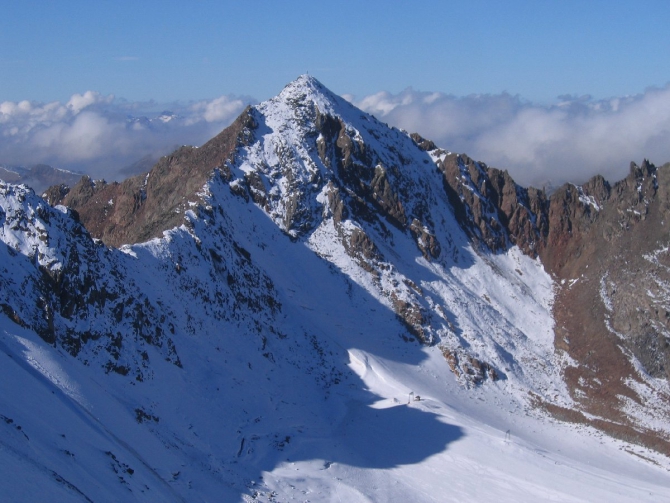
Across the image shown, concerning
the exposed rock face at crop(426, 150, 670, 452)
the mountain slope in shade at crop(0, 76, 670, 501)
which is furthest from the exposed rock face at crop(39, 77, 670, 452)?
the mountain slope in shade at crop(0, 76, 670, 501)

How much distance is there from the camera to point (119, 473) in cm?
2667

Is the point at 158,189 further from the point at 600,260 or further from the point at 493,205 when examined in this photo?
the point at 600,260

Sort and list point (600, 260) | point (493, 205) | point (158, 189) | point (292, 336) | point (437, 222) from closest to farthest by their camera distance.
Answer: point (292, 336), point (158, 189), point (437, 222), point (600, 260), point (493, 205)

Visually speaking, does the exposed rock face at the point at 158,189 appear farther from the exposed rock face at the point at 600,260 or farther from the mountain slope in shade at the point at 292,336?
the exposed rock face at the point at 600,260

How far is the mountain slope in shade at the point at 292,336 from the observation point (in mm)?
32875

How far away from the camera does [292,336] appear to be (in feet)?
194

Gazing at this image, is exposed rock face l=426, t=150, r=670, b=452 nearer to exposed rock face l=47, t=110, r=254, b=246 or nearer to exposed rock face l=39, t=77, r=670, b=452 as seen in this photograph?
exposed rock face l=39, t=77, r=670, b=452

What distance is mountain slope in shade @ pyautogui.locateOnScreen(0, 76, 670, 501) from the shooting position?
32.9 meters

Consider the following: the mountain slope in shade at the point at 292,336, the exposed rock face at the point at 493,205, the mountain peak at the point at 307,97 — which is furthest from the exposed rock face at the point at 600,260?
the mountain peak at the point at 307,97

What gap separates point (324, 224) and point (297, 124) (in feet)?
55.6

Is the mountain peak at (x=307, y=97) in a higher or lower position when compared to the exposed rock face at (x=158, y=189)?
higher

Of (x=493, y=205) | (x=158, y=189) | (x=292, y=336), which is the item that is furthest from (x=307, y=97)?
(x=292, y=336)

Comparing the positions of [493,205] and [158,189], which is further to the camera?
[493,205]

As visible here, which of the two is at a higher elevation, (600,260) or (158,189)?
(600,260)
